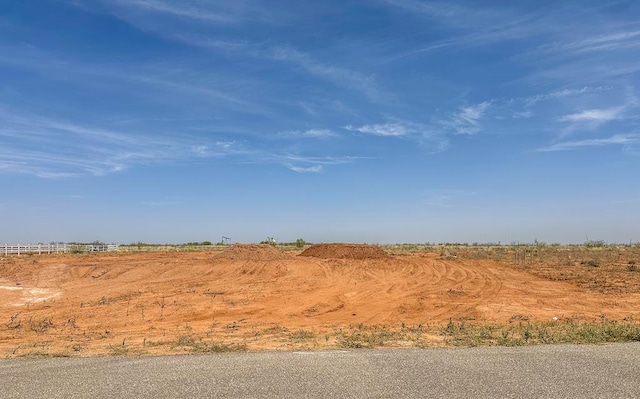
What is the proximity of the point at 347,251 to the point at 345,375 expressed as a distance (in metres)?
35.6

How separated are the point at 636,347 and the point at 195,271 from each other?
25859mm

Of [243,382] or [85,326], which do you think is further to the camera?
[85,326]

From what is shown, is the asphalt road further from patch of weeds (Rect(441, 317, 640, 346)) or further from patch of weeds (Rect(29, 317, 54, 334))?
patch of weeds (Rect(29, 317, 54, 334))

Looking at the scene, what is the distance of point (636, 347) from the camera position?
823cm

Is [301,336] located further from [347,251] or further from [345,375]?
[347,251]

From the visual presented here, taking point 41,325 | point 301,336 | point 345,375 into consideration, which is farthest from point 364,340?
point 41,325

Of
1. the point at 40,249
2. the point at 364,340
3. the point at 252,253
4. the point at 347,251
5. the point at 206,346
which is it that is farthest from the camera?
the point at 40,249

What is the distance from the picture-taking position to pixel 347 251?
139ft

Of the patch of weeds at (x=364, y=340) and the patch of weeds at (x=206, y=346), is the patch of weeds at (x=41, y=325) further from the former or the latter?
the patch of weeds at (x=364, y=340)

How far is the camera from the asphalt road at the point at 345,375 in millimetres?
6094

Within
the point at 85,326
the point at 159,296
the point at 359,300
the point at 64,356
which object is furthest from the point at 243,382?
the point at 159,296

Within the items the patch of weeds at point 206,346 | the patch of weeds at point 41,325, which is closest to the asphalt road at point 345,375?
the patch of weeds at point 206,346

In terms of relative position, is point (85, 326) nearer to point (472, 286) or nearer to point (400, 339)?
point (400, 339)

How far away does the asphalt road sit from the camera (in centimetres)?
609
